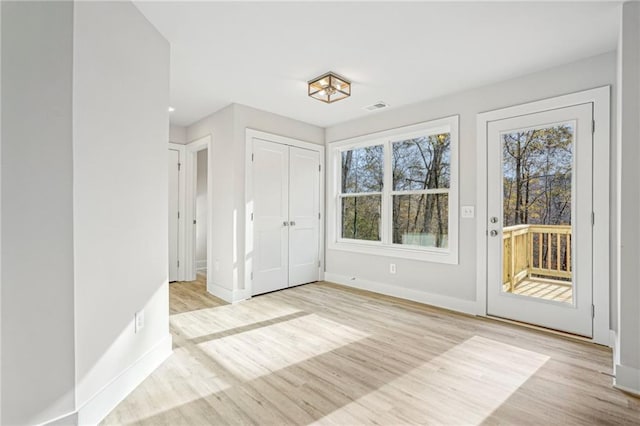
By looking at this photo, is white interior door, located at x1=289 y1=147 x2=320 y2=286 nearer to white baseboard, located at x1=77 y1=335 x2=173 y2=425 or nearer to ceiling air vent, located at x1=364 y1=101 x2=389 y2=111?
ceiling air vent, located at x1=364 y1=101 x2=389 y2=111

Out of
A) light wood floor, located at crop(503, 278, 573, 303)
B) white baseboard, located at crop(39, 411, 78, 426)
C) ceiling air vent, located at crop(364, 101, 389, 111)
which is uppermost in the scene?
ceiling air vent, located at crop(364, 101, 389, 111)

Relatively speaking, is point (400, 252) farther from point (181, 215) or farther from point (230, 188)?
point (181, 215)

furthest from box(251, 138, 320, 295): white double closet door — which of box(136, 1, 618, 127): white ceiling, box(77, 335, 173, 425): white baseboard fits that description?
box(77, 335, 173, 425): white baseboard

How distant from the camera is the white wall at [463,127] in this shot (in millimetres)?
2766

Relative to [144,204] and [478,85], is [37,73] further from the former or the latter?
[478,85]

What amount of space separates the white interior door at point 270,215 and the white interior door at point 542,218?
2.55 meters

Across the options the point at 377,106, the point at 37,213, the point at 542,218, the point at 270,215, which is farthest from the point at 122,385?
the point at 377,106

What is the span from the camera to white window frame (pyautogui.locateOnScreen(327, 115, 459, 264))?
355 cm

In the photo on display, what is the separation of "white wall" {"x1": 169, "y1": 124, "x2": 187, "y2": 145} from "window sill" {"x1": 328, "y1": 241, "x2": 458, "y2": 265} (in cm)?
286

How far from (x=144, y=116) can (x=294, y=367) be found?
2.02m

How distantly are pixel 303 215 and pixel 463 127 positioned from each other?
95.3 inches

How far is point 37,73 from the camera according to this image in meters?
1.43

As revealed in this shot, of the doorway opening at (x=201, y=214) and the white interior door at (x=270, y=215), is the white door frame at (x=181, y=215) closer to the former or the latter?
the doorway opening at (x=201, y=214)

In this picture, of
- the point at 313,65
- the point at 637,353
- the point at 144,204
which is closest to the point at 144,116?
the point at 144,204
